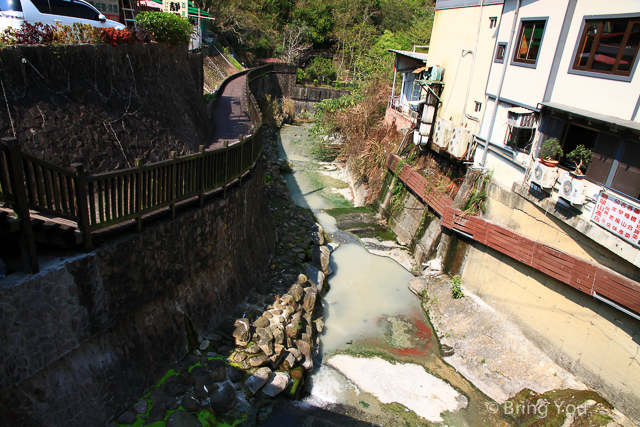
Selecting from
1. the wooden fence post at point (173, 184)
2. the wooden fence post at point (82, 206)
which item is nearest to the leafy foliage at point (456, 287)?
the wooden fence post at point (173, 184)

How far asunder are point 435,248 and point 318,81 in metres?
32.6

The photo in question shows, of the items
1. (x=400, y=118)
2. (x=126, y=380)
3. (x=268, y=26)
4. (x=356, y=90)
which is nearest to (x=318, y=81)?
(x=268, y=26)

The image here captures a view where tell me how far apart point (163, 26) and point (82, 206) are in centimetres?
892

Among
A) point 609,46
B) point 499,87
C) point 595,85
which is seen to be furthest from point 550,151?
point 499,87

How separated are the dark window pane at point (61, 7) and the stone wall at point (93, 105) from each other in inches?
77.3

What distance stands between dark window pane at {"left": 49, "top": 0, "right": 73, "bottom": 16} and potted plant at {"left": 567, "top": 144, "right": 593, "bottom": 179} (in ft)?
42.9

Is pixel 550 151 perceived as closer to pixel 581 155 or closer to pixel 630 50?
pixel 581 155

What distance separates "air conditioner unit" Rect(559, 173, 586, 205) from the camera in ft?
26.6

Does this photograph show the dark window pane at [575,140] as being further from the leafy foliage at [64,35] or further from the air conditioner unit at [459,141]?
the leafy foliage at [64,35]

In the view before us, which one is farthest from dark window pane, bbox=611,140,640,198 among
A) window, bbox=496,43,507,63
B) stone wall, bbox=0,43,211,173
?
stone wall, bbox=0,43,211,173

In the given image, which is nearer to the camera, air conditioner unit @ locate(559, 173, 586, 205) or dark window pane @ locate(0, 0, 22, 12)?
air conditioner unit @ locate(559, 173, 586, 205)

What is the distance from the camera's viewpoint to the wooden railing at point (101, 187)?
14.4 ft

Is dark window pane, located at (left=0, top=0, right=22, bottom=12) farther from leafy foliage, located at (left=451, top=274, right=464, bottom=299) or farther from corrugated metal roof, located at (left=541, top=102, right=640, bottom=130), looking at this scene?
leafy foliage, located at (left=451, top=274, right=464, bottom=299)

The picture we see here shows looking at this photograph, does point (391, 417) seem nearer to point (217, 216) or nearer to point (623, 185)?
point (217, 216)
